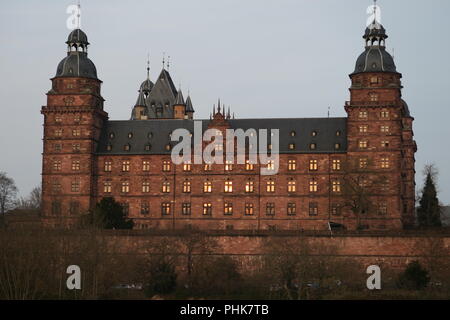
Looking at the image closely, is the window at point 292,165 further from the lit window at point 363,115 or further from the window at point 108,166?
the window at point 108,166

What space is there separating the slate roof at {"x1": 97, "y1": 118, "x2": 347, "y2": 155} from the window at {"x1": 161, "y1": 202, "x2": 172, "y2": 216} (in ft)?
18.6

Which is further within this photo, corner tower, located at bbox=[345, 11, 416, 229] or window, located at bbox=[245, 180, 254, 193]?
window, located at bbox=[245, 180, 254, 193]

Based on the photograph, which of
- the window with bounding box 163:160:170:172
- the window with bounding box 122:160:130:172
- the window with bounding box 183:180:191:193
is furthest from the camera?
the window with bounding box 122:160:130:172

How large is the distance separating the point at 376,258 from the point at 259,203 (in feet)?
58.0

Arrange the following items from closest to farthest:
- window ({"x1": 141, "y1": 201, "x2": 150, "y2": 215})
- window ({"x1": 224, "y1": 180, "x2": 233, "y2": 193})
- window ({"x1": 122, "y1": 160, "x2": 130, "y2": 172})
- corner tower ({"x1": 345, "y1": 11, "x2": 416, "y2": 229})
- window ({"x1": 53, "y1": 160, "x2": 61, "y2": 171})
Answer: corner tower ({"x1": 345, "y1": 11, "x2": 416, "y2": 229})
window ({"x1": 224, "y1": 180, "x2": 233, "y2": 193})
window ({"x1": 53, "y1": 160, "x2": 61, "y2": 171})
window ({"x1": 141, "y1": 201, "x2": 150, "y2": 215})
window ({"x1": 122, "y1": 160, "x2": 130, "y2": 172})

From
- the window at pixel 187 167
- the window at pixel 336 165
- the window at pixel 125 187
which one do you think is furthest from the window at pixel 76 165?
the window at pixel 336 165

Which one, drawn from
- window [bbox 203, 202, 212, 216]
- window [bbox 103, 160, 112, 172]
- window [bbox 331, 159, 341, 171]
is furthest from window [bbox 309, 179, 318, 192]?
window [bbox 103, 160, 112, 172]

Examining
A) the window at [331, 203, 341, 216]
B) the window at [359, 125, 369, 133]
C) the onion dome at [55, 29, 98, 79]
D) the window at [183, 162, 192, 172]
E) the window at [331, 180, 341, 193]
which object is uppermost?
the onion dome at [55, 29, 98, 79]

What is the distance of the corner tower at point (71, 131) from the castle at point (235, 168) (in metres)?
0.11

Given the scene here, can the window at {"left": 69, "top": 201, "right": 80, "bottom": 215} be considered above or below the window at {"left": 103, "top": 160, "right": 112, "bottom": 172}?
below

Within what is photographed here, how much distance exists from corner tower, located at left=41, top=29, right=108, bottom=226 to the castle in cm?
11

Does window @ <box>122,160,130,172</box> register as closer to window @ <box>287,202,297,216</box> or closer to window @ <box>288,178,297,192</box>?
window @ <box>288,178,297,192</box>

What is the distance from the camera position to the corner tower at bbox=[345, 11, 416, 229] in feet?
320
